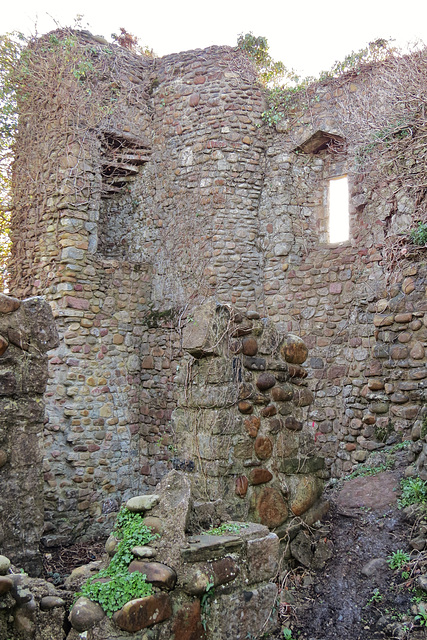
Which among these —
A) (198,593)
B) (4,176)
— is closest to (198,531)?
(198,593)

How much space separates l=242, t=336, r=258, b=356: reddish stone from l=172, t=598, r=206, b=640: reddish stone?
1790 millimetres

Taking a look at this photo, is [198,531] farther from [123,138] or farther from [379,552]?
[123,138]

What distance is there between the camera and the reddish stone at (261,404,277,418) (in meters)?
3.89

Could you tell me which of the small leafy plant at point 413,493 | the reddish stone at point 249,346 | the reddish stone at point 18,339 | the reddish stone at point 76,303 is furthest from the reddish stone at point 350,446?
the reddish stone at point 18,339

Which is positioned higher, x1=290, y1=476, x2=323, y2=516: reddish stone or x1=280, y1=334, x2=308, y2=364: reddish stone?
x1=280, y1=334, x2=308, y2=364: reddish stone

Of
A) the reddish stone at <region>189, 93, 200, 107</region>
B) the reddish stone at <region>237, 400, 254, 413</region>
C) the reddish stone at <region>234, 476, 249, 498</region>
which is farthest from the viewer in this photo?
the reddish stone at <region>189, 93, 200, 107</region>

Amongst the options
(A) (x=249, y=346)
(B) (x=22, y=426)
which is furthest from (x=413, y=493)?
(B) (x=22, y=426)

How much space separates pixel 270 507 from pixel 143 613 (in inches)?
62.9

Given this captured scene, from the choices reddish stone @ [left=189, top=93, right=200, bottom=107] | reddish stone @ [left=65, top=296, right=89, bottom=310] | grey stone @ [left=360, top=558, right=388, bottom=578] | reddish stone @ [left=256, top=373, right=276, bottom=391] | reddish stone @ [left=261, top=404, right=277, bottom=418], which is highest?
reddish stone @ [left=189, top=93, right=200, bottom=107]

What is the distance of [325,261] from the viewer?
25.4 ft

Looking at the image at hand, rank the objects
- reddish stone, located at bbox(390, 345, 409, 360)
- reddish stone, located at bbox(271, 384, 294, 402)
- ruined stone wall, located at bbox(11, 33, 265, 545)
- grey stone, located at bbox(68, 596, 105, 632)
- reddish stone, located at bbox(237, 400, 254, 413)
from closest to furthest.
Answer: grey stone, located at bbox(68, 596, 105, 632) → reddish stone, located at bbox(237, 400, 254, 413) → reddish stone, located at bbox(271, 384, 294, 402) → reddish stone, located at bbox(390, 345, 409, 360) → ruined stone wall, located at bbox(11, 33, 265, 545)

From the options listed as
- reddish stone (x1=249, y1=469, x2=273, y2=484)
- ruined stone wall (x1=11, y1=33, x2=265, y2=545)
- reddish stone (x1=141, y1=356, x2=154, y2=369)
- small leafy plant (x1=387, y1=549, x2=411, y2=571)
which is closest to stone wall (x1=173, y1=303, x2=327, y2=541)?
reddish stone (x1=249, y1=469, x2=273, y2=484)

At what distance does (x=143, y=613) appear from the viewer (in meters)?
2.30

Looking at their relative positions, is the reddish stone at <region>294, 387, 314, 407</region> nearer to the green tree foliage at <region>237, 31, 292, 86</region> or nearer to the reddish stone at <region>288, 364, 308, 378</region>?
the reddish stone at <region>288, 364, 308, 378</region>
